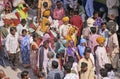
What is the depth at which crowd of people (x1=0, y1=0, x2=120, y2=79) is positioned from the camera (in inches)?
547

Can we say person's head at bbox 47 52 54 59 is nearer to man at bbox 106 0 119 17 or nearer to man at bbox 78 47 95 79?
man at bbox 78 47 95 79

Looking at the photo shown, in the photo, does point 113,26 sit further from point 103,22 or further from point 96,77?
point 96,77

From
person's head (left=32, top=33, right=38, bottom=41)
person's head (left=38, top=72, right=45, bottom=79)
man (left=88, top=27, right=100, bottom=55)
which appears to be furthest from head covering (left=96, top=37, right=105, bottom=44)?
person's head (left=32, top=33, right=38, bottom=41)

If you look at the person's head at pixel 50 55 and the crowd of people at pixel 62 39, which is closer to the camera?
the crowd of people at pixel 62 39

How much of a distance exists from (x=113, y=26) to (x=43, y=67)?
8.68ft

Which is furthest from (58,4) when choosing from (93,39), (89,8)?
(93,39)

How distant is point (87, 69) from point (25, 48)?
9.63 ft

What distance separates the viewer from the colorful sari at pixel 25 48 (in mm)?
15961

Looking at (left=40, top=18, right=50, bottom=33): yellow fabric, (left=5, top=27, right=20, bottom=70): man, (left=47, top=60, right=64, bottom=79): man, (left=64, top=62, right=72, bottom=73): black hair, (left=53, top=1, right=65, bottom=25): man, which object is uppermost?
(left=53, top=1, right=65, bottom=25): man

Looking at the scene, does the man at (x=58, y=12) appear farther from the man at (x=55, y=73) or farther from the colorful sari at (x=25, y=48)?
the man at (x=55, y=73)

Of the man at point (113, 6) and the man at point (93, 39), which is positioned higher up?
the man at point (113, 6)

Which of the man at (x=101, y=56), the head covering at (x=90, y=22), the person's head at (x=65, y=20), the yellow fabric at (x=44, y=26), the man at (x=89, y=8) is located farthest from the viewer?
the man at (x=89, y=8)

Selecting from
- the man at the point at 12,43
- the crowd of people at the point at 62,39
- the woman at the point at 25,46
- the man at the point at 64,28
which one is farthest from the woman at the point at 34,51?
the man at the point at 64,28

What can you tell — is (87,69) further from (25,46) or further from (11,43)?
(11,43)
